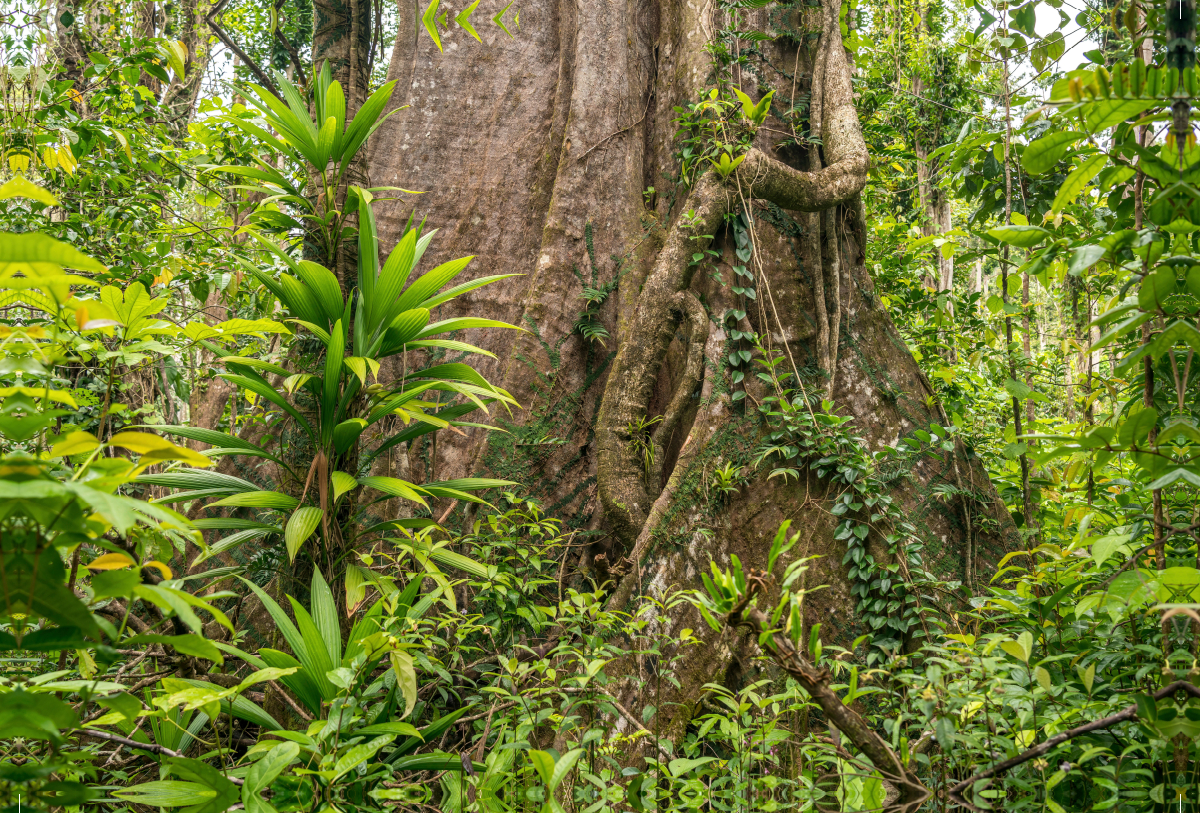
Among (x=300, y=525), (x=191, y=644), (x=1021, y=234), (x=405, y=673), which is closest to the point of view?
(x=191, y=644)

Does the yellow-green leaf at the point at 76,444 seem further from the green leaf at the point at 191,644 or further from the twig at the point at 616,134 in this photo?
the twig at the point at 616,134

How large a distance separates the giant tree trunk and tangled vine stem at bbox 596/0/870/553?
0.01 metres

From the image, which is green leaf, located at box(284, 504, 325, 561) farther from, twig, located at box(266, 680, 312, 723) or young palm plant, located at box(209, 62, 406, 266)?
young palm plant, located at box(209, 62, 406, 266)

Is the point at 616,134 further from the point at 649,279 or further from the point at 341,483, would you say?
the point at 341,483

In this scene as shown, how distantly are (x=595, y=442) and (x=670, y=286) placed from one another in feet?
2.95

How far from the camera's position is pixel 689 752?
178 cm

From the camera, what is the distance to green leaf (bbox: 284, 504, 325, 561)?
2109 mm

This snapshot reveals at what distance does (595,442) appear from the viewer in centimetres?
355

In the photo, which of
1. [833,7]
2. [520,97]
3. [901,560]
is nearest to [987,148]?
[901,560]

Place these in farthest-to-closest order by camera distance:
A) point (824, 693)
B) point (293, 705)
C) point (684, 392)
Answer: point (684, 392)
point (293, 705)
point (824, 693)

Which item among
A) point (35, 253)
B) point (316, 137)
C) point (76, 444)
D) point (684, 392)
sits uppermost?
point (316, 137)

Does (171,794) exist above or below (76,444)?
below

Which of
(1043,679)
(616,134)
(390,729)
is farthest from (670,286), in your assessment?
(390,729)

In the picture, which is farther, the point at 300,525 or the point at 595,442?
the point at 595,442
